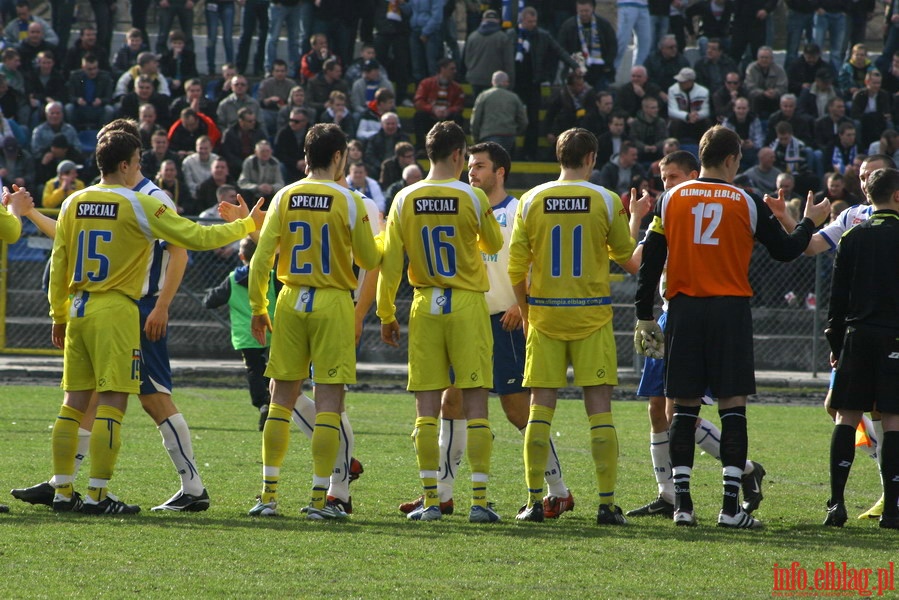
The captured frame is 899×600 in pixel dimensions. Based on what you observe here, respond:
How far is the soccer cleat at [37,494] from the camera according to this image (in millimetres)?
7691

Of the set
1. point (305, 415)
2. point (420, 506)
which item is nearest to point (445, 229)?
point (420, 506)

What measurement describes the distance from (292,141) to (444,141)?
13092 mm

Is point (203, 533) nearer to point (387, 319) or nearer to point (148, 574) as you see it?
point (148, 574)

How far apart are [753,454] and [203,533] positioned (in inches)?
222

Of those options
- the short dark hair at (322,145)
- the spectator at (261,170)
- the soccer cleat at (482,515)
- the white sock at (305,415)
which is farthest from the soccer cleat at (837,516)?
the spectator at (261,170)

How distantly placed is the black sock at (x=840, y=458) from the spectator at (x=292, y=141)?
13.6 m

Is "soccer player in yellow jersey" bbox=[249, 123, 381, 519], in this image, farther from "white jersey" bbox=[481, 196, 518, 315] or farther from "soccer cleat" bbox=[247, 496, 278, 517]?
"white jersey" bbox=[481, 196, 518, 315]

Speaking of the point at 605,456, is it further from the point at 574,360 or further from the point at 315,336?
the point at 315,336

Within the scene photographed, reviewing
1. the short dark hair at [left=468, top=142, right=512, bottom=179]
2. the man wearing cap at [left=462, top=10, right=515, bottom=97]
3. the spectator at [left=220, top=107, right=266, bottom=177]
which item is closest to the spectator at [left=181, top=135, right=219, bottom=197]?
the spectator at [left=220, top=107, right=266, bottom=177]

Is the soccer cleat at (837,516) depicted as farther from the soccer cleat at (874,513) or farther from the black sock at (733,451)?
the black sock at (733,451)

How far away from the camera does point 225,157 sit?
2012cm

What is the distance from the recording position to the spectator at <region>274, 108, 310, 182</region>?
20.3m

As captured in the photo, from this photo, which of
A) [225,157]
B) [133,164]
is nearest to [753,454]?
[133,164]

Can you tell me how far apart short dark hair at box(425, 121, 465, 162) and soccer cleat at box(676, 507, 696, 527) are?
238 centimetres
